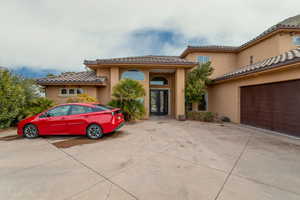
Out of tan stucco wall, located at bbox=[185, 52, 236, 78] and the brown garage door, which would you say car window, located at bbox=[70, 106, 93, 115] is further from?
tan stucco wall, located at bbox=[185, 52, 236, 78]

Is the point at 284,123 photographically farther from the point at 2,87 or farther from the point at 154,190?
the point at 2,87

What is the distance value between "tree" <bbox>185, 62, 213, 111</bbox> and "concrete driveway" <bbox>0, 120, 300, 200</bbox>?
5.46 m

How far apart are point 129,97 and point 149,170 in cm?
577

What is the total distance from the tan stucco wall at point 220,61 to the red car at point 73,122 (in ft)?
33.8

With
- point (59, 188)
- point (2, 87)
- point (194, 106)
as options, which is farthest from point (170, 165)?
point (2, 87)

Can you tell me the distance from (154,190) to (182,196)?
19.3 inches

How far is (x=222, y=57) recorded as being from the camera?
1223cm

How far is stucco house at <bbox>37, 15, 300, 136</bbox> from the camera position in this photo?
5.76 m

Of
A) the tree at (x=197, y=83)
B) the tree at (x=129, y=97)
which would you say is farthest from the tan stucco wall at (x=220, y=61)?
the tree at (x=129, y=97)

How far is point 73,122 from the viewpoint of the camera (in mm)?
5082

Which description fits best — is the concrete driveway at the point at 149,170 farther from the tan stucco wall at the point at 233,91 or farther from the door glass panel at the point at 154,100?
the door glass panel at the point at 154,100

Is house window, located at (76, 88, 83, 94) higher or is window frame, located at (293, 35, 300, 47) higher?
window frame, located at (293, 35, 300, 47)

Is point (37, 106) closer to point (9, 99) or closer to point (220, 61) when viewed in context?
point (9, 99)

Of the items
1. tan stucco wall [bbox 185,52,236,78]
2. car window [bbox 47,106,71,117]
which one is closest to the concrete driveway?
car window [bbox 47,106,71,117]
